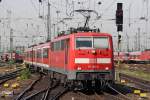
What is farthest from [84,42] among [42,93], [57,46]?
[57,46]

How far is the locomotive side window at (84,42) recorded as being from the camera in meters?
20.5

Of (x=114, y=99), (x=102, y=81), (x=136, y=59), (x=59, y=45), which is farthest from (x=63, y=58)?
(x=136, y=59)

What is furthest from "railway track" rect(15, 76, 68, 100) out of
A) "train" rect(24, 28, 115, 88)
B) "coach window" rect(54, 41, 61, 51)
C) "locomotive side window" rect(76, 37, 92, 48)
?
"locomotive side window" rect(76, 37, 92, 48)

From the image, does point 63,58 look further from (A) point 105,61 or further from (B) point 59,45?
(A) point 105,61

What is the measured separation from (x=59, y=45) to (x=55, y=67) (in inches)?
93.9

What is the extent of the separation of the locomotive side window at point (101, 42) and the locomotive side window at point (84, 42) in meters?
0.28

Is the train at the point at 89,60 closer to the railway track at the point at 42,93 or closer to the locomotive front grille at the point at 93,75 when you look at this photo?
the locomotive front grille at the point at 93,75

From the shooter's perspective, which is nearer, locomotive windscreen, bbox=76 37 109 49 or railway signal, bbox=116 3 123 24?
locomotive windscreen, bbox=76 37 109 49

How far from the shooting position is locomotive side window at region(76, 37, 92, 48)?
20500 millimetres

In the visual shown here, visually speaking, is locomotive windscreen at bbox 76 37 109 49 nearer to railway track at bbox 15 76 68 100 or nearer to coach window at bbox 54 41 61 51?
railway track at bbox 15 76 68 100

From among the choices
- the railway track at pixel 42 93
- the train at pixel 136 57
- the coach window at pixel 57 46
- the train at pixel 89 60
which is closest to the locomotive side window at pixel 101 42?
the train at pixel 89 60

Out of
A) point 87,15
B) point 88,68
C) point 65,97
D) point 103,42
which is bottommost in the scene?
point 65,97

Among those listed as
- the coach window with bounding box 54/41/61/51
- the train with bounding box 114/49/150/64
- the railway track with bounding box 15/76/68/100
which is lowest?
the railway track with bounding box 15/76/68/100

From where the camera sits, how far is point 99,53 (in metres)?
20.2
